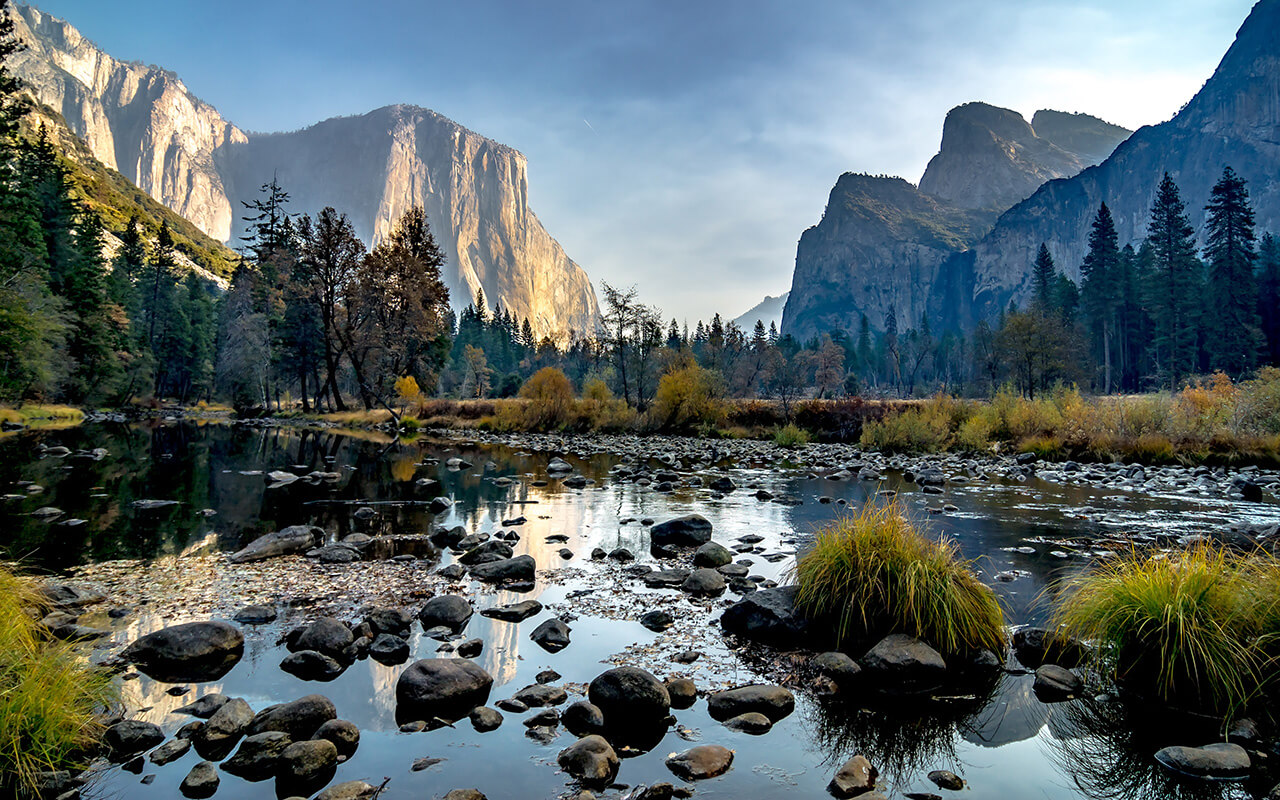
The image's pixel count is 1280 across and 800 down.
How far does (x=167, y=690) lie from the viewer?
5008 millimetres

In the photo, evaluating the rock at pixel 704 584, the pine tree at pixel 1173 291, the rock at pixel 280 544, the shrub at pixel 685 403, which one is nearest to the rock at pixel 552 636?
the rock at pixel 704 584

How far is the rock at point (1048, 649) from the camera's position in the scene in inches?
227

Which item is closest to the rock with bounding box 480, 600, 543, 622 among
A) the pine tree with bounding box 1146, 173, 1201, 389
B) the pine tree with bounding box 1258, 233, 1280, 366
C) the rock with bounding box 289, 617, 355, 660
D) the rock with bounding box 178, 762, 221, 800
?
the rock with bounding box 289, 617, 355, 660

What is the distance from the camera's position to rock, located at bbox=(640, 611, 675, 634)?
6.66 meters

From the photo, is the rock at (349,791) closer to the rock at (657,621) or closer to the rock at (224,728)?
the rock at (224,728)

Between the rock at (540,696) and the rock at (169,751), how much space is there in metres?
2.18

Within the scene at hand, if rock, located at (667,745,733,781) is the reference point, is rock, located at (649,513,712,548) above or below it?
above

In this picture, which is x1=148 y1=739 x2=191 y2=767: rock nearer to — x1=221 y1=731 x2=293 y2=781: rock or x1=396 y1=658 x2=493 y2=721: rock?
x1=221 y1=731 x2=293 y2=781: rock

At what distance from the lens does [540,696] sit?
4.97 m

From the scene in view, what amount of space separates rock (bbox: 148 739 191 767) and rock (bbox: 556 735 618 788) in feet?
8.09

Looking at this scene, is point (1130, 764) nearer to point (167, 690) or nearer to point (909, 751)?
point (909, 751)

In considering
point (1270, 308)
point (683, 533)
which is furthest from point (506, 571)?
point (1270, 308)

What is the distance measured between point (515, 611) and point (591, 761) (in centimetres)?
326

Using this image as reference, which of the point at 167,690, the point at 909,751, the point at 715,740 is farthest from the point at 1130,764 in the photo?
the point at 167,690
